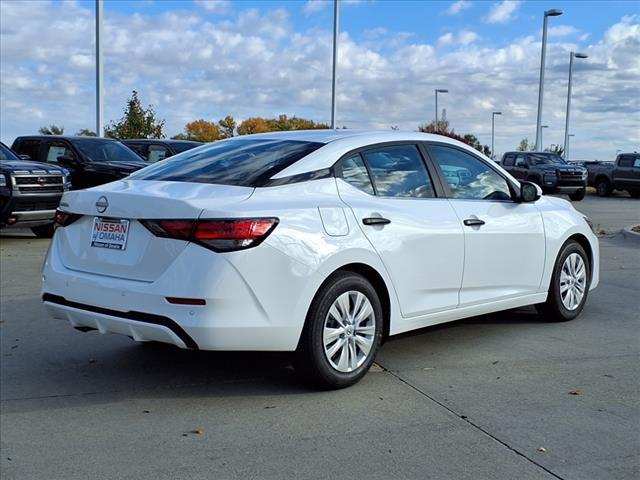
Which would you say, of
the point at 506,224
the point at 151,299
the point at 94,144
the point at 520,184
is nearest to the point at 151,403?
the point at 151,299

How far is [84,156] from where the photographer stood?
1460 cm

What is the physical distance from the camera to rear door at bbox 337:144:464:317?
505 cm

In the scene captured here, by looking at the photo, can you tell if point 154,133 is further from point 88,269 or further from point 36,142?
point 88,269

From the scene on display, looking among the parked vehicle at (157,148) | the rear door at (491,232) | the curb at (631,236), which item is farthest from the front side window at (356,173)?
the parked vehicle at (157,148)

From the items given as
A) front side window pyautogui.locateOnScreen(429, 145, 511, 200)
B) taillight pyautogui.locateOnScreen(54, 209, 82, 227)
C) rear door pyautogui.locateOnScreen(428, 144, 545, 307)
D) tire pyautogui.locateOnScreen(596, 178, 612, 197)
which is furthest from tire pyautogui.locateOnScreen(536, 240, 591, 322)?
tire pyautogui.locateOnScreen(596, 178, 612, 197)

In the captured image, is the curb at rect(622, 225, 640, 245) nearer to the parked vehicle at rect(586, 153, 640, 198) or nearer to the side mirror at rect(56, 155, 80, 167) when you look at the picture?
the side mirror at rect(56, 155, 80, 167)

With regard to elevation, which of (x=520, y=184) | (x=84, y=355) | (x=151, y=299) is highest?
(x=520, y=184)

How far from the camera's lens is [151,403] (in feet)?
15.4

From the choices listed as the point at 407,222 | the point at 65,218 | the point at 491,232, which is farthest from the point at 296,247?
the point at 491,232

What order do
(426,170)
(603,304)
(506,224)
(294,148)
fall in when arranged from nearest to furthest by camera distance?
(294,148), (426,170), (506,224), (603,304)

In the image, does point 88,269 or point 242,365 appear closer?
point 88,269

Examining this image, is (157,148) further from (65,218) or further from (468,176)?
(65,218)

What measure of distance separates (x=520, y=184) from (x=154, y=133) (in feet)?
85.7

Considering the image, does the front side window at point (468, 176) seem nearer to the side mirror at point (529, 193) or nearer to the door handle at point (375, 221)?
the side mirror at point (529, 193)
